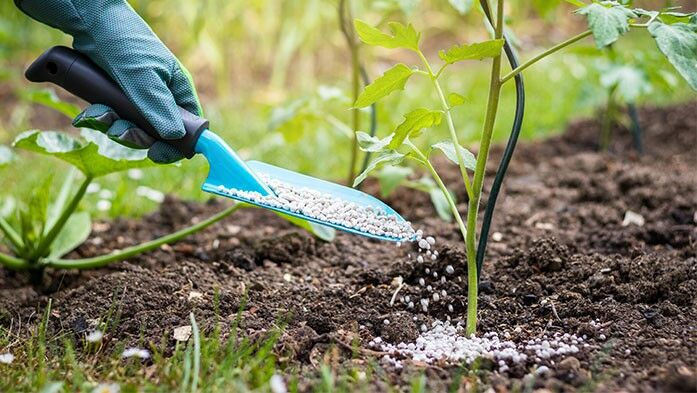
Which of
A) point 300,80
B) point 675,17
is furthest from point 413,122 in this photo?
point 300,80

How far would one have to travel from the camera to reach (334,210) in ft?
5.73

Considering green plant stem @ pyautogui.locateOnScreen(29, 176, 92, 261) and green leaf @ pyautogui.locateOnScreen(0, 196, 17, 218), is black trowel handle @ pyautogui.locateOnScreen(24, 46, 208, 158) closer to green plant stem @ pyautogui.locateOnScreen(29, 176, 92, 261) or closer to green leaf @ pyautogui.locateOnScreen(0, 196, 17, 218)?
green plant stem @ pyautogui.locateOnScreen(29, 176, 92, 261)

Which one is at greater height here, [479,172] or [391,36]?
[391,36]

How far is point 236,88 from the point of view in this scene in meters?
5.38

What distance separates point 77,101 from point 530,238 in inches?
130

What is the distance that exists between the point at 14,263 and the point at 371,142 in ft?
3.57

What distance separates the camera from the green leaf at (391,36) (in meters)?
1.52

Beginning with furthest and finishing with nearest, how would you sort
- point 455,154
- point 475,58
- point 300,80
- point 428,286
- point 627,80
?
1. point 300,80
2. point 627,80
3. point 428,286
4. point 455,154
5. point 475,58

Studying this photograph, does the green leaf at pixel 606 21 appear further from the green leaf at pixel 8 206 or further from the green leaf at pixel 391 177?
the green leaf at pixel 8 206

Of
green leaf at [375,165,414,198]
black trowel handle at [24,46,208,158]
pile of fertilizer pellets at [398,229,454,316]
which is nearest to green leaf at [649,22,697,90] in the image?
pile of fertilizer pellets at [398,229,454,316]

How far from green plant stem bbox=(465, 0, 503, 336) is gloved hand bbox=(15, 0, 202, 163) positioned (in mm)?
624

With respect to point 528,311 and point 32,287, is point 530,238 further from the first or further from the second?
point 32,287

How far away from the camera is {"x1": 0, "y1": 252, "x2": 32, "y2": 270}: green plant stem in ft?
6.99

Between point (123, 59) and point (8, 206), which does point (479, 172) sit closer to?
point (123, 59)
